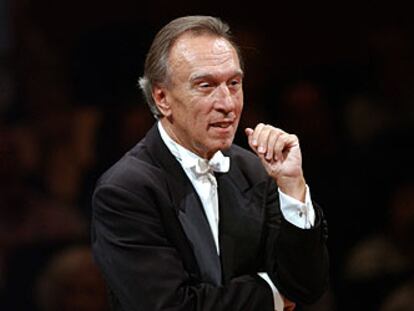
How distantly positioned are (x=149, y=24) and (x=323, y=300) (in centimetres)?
115

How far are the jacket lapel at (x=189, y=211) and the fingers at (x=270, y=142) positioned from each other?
0.18 metres

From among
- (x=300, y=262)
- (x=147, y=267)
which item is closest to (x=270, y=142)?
(x=300, y=262)

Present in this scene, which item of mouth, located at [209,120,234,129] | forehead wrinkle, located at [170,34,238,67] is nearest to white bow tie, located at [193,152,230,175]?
mouth, located at [209,120,234,129]

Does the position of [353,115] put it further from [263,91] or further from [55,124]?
[55,124]

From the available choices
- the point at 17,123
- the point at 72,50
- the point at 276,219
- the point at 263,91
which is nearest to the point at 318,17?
the point at 263,91

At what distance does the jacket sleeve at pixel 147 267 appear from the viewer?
2.29 meters

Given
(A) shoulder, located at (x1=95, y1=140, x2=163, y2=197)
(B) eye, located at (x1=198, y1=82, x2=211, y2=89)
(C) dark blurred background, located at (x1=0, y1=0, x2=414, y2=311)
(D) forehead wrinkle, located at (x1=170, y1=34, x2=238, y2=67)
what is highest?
(D) forehead wrinkle, located at (x1=170, y1=34, x2=238, y2=67)

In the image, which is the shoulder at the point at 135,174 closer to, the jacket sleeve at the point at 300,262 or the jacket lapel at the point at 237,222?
the jacket lapel at the point at 237,222

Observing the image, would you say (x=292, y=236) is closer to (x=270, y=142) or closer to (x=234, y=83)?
(x=270, y=142)

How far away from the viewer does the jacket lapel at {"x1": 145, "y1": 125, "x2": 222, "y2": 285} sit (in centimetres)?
236

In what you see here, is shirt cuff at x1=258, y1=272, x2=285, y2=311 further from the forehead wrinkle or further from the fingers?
the forehead wrinkle

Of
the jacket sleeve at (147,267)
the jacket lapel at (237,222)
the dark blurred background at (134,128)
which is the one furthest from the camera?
the dark blurred background at (134,128)

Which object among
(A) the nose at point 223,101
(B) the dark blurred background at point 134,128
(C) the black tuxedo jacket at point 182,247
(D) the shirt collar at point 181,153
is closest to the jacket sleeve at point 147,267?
(C) the black tuxedo jacket at point 182,247

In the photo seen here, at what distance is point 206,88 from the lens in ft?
7.71
